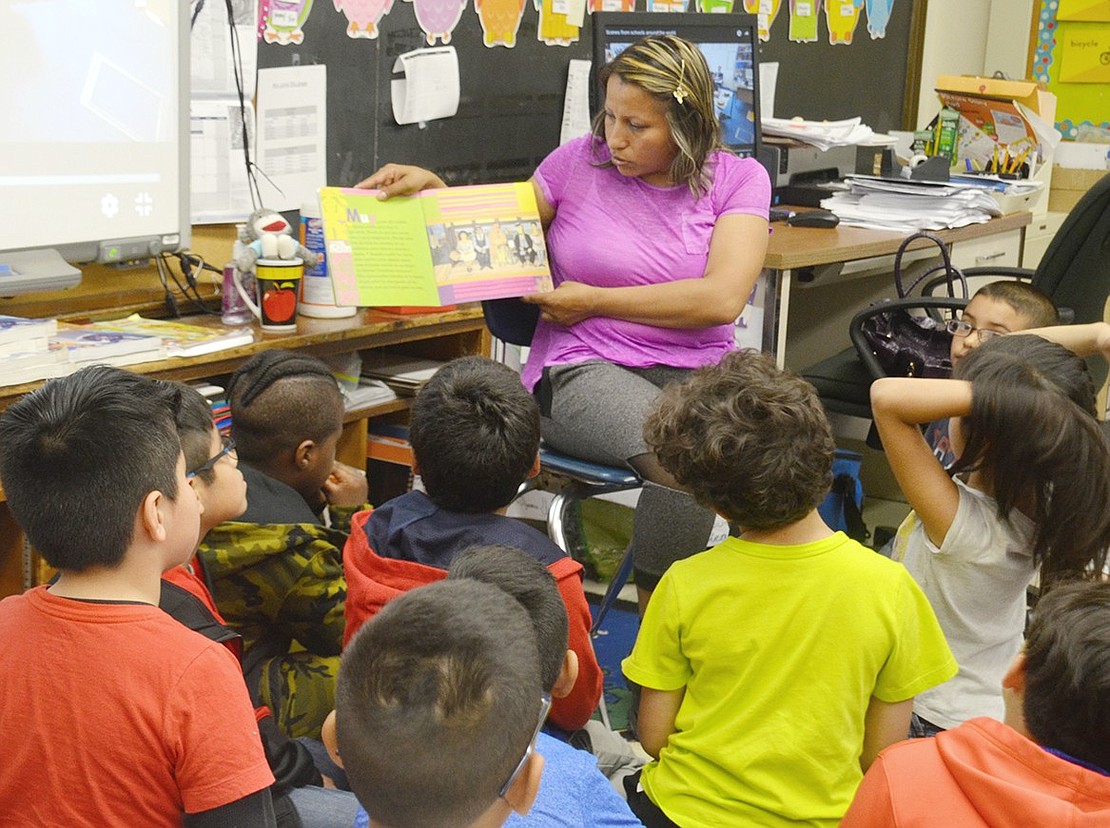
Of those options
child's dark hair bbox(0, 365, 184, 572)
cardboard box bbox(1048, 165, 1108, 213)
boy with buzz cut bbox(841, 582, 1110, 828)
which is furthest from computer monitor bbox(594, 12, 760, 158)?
boy with buzz cut bbox(841, 582, 1110, 828)

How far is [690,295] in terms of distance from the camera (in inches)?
91.3

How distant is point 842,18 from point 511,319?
267 centimetres

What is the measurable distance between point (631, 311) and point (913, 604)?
0.99m

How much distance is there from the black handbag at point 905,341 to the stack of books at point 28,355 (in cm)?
171

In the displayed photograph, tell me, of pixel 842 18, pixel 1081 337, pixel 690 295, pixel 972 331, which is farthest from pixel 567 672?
pixel 842 18

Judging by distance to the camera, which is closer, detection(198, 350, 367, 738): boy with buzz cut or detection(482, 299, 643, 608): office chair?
detection(198, 350, 367, 738): boy with buzz cut

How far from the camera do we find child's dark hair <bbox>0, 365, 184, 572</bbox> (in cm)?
118

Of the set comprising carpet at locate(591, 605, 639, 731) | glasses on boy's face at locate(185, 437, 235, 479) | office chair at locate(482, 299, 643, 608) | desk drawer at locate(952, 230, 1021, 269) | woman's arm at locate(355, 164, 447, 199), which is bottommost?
carpet at locate(591, 605, 639, 731)

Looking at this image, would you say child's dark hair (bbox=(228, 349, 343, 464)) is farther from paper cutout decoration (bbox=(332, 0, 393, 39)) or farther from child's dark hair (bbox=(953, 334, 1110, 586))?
paper cutout decoration (bbox=(332, 0, 393, 39))

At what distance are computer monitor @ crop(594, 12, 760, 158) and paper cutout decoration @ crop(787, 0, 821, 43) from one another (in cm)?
113

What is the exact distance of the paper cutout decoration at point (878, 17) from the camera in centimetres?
472

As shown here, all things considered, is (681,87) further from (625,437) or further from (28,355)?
(28,355)

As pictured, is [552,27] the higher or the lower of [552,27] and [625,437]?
the higher

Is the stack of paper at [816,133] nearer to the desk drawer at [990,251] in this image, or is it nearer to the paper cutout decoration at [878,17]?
the desk drawer at [990,251]
